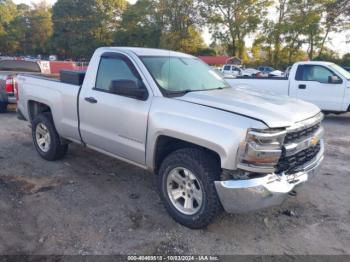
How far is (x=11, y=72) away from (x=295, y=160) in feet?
29.6

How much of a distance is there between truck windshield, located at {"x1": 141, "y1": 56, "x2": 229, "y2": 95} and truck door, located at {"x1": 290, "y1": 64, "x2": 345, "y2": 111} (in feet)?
19.6

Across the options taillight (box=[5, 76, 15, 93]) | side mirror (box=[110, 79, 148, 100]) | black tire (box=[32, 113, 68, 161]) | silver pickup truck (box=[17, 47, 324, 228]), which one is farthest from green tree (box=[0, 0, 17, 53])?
side mirror (box=[110, 79, 148, 100])

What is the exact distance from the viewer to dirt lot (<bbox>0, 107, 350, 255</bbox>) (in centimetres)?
319

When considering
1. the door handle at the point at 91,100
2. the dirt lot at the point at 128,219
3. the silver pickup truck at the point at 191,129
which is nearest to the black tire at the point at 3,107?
the dirt lot at the point at 128,219

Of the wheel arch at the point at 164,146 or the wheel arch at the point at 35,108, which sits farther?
the wheel arch at the point at 35,108

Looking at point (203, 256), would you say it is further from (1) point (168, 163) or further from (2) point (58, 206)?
(2) point (58, 206)

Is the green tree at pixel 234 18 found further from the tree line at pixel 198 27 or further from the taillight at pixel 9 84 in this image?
the taillight at pixel 9 84

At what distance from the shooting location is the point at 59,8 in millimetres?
58656

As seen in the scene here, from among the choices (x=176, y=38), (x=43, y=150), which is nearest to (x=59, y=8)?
(x=176, y=38)

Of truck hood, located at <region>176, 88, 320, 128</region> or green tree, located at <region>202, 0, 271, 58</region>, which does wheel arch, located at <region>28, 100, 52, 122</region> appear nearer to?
truck hood, located at <region>176, 88, 320, 128</region>

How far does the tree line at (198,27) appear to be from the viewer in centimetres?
4275

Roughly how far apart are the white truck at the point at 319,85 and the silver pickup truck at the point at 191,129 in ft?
18.0

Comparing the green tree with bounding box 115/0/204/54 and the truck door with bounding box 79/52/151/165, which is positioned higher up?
the green tree with bounding box 115/0/204/54

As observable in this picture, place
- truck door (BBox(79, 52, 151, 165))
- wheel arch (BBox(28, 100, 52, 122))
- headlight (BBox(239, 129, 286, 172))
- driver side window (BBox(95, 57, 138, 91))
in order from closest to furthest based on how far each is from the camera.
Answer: headlight (BBox(239, 129, 286, 172)) < truck door (BBox(79, 52, 151, 165)) < driver side window (BBox(95, 57, 138, 91)) < wheel arch (BBox(28, 100, 52, 122))
